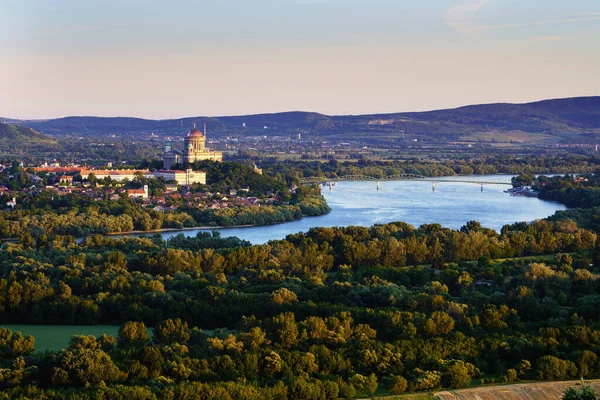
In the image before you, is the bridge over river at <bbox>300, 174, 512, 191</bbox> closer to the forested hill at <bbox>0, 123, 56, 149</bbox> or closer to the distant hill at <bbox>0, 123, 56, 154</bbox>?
the distant hill at <bbox>0, 123, 56, 154</bbox>

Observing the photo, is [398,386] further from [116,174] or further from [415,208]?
[116,174]

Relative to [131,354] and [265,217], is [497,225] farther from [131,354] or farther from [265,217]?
[131,354]

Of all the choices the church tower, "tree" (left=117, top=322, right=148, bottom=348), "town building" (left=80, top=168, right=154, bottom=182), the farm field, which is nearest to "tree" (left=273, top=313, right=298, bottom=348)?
"tree" (left=117, top=322, right=148, bottom=348)

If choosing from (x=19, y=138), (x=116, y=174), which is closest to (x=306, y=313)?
(x=116, y=174)

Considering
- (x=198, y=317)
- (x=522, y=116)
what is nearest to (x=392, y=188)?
(x=198, y=317)

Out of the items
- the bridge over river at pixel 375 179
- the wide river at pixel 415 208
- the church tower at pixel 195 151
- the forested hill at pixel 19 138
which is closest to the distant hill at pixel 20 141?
the forested hill at pixel 19 138

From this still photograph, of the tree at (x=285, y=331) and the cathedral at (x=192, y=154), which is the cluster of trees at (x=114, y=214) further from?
the tree at (x=285, y=331)
